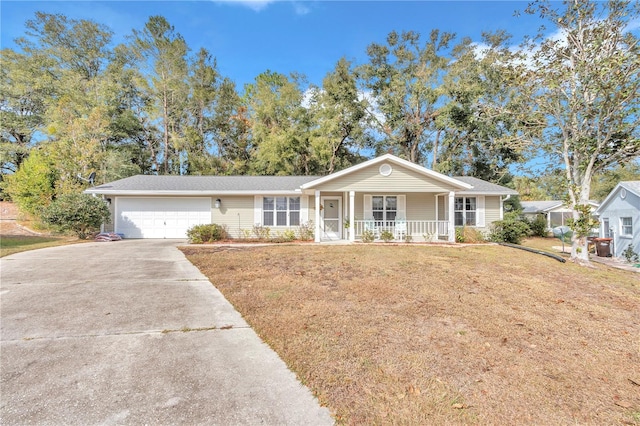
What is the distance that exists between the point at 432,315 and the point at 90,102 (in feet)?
92.4

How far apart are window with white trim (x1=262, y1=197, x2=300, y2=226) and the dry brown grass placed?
288 inches

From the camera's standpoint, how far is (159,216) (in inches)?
617

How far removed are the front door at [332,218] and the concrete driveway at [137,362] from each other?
9.75m

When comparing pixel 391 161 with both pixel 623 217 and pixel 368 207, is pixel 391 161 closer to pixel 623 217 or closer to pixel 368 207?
pixel 368 207

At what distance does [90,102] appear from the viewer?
22.9 m

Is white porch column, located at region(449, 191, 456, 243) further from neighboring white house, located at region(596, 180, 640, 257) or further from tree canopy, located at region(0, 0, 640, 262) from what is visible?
tree canopy, located at region(0, 0, 640, 262)

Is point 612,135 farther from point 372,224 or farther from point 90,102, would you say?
point 90,102

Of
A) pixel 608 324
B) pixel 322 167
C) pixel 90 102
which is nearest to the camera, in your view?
pixel 608 324

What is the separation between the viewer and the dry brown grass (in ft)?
8.28

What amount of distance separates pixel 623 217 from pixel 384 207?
10.7 metres

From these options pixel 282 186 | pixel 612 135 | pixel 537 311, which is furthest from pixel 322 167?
pixel 537 311

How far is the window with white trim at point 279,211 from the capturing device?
1535cm

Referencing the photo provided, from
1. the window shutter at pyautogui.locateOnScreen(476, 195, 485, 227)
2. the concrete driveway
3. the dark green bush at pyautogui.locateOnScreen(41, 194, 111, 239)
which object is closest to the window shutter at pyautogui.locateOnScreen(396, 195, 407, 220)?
the window shutter at pyautogui.locateOnScreen(476, 195, 485, 227)

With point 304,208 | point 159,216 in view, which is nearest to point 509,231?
point 304,208
